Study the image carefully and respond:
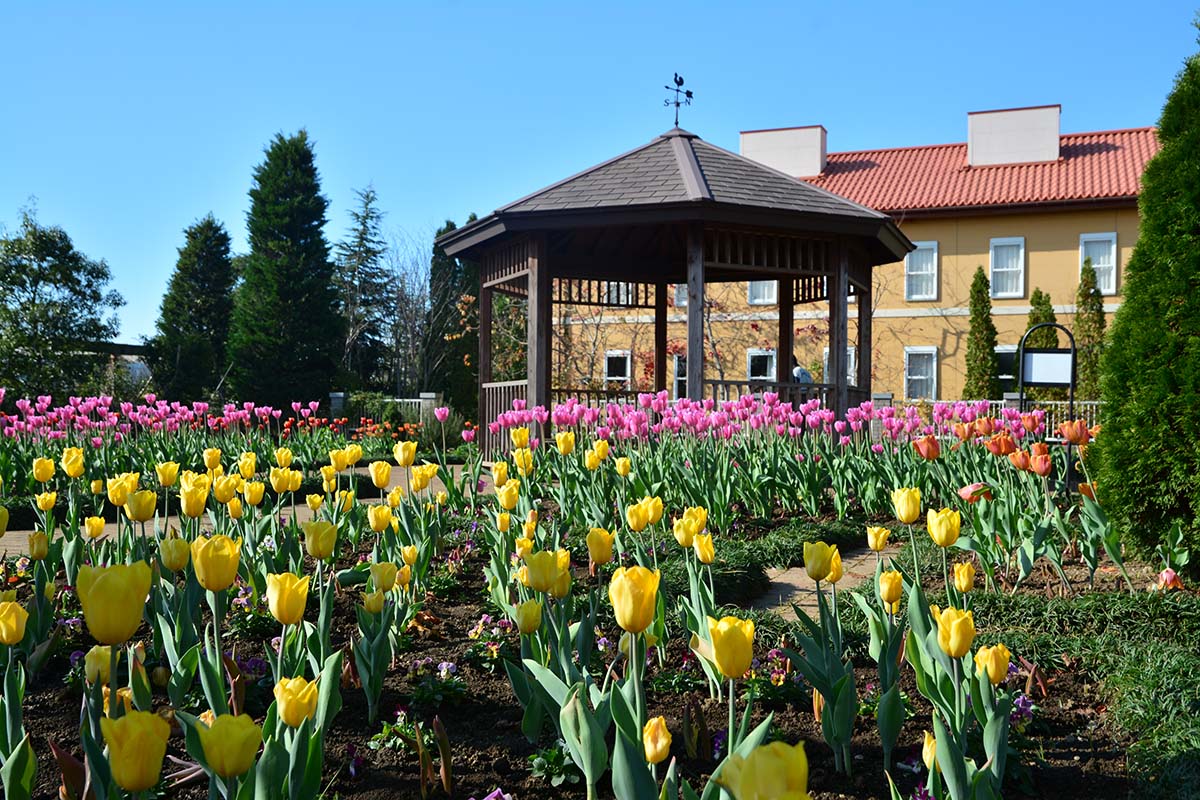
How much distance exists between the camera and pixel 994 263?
25141 millimetres

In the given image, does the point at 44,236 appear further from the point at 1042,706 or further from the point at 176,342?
the point at 1042,706

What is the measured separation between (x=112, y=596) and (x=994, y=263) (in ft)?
86.3

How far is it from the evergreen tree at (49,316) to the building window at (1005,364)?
2075cm

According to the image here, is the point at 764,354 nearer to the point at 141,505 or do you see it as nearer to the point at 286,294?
the point at 286,294

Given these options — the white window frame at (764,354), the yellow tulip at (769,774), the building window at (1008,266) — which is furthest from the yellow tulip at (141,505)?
the building window at (1008,266)

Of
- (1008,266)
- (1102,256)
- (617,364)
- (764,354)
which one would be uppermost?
(1102,256)

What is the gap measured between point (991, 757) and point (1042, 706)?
1.18m

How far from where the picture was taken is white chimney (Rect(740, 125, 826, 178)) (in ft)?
91.5

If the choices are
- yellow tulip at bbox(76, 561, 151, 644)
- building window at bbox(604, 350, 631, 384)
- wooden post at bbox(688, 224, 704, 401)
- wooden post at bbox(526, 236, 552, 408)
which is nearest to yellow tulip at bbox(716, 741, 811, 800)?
yellow tulip at bbox(76, 561, 151, 644)

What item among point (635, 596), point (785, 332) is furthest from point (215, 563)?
point (785, 332)

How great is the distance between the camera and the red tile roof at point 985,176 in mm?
24406

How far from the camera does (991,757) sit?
70.4 inches

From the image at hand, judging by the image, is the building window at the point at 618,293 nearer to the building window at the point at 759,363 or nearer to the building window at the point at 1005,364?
the building window at the point at 759,363

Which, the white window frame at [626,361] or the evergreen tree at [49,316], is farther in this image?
the white window frame at [626,361]
